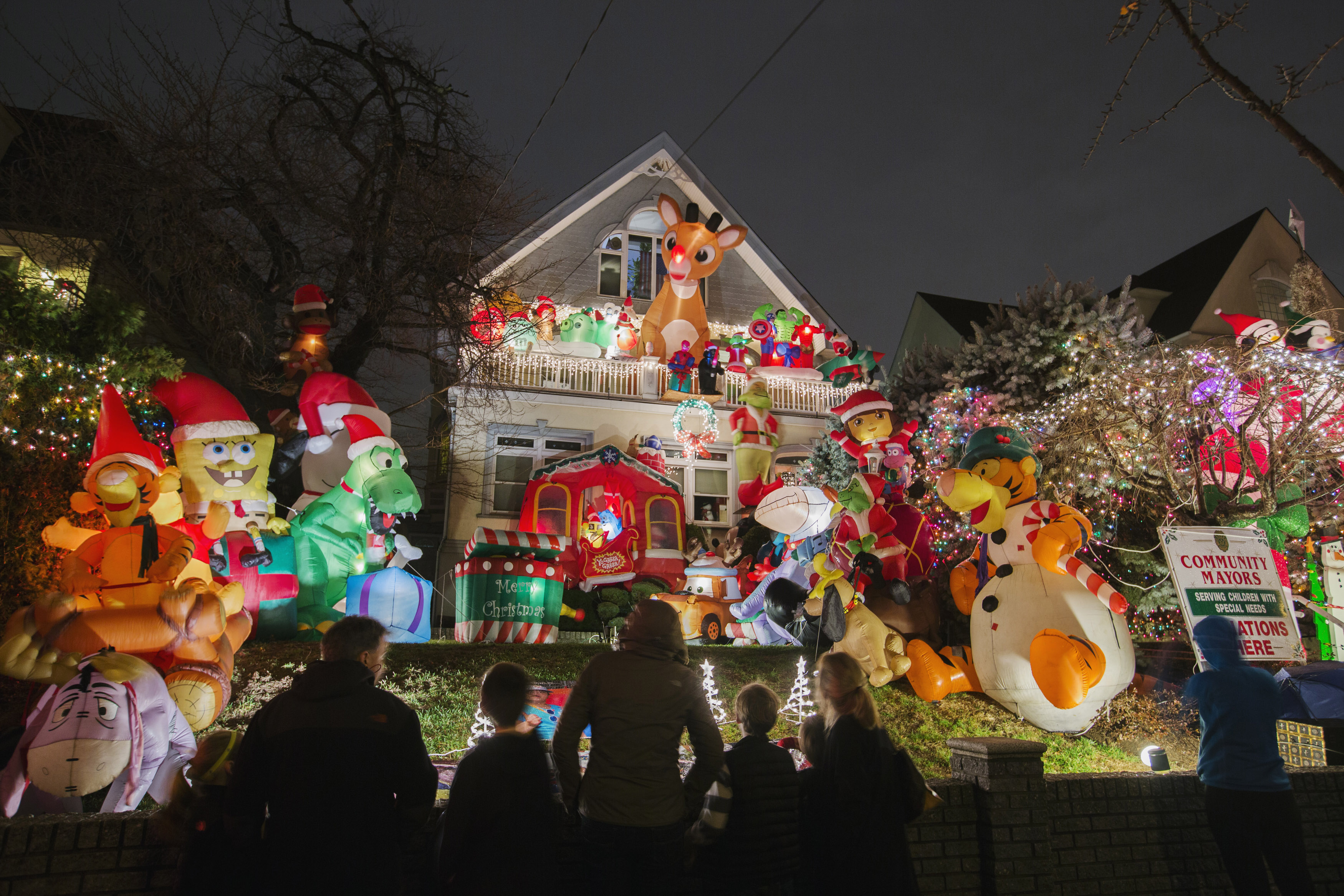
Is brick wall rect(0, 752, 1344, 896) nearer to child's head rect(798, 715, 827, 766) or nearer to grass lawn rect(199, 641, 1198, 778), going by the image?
child's head rect(798, 715, 827, 766)

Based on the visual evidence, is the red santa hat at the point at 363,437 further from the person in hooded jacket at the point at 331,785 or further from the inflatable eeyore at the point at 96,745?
the person in hooded jacket at the point at 331,785

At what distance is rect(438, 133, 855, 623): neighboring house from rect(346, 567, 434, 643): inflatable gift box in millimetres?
4376

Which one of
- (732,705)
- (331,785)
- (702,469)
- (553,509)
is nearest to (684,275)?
(702,469)

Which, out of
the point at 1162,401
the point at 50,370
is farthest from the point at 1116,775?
the point at 50,370

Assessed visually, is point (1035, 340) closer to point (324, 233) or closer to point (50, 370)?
point (324, 233)

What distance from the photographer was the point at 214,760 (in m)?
3.15

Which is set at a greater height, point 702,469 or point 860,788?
point 702,469

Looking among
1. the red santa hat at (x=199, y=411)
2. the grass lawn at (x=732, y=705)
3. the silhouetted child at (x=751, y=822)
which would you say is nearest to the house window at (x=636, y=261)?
the red santa hat at (x=199, y=411)

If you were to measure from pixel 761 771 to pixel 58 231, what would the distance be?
34.0 ft

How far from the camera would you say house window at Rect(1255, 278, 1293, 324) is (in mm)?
19844

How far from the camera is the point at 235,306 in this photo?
10.4 metres

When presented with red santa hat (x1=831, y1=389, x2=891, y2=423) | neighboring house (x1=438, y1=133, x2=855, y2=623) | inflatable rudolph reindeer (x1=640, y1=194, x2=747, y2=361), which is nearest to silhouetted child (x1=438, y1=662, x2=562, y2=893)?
red santa hat (x1=831, y1=389, x2=891, y2=423)

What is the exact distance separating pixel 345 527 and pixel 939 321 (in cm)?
1794

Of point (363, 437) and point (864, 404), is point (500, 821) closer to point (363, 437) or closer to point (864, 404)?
point (363, 437)
